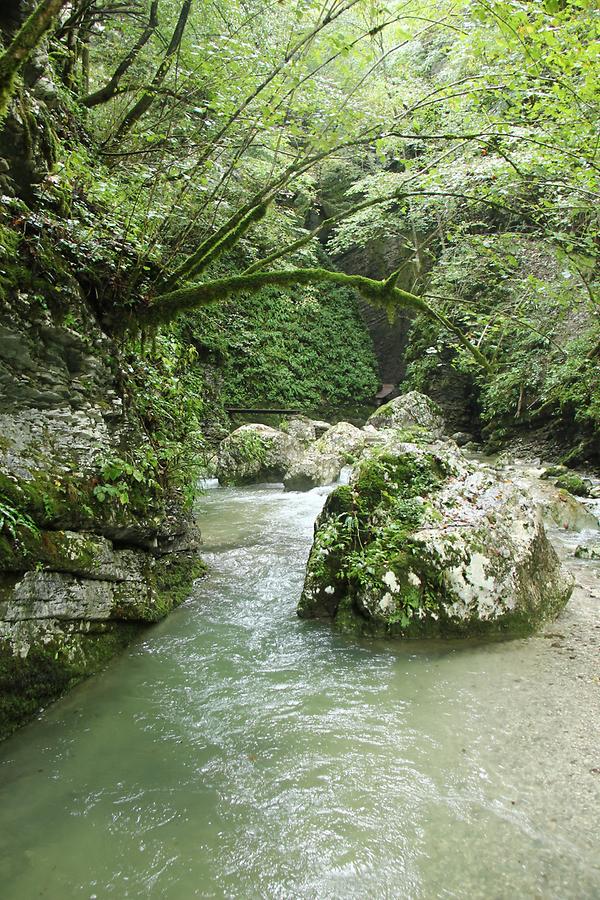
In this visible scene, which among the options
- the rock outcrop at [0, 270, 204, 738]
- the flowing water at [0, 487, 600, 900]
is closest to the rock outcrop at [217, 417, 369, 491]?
the rock outcrop at [0, 270, 204, 738]

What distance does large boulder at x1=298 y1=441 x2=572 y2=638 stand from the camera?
3996 mm

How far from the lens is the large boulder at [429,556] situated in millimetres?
3996

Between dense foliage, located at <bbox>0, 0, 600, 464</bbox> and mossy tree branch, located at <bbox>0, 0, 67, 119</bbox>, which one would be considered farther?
dense foliage, located at <bbox>0, 0, 600, 464</bbox>

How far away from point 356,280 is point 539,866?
164 inches

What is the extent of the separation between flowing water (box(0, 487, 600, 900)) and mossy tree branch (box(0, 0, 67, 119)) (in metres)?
3.66

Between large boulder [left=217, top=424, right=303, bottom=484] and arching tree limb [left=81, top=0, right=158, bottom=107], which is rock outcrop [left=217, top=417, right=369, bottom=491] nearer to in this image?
large boulder [left=217, top=424, right=303, bottom=484]

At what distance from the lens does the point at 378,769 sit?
2520 mm

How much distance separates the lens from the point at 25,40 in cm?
233

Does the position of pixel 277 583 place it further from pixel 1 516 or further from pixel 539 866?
pixel 539 866

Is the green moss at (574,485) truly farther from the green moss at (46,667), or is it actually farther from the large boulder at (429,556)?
the green moss at (46,667)

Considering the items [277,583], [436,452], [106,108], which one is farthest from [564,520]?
[106,108]

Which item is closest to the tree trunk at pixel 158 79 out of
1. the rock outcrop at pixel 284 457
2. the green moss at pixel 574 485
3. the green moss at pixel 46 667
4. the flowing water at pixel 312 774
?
the green moss at pixel 46 667

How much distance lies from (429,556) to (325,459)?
747cm

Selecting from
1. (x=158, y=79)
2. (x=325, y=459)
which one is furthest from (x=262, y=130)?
(x=325, y=459)
